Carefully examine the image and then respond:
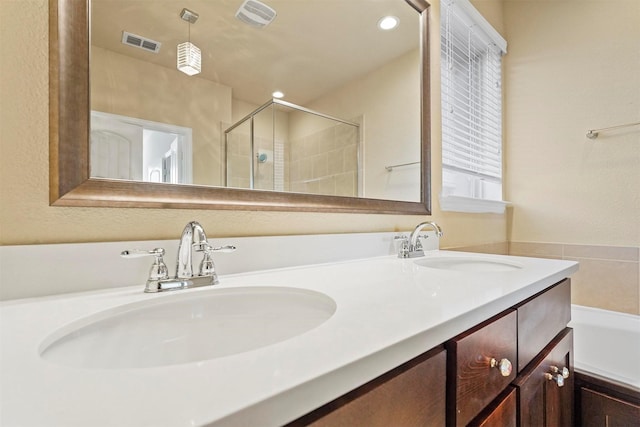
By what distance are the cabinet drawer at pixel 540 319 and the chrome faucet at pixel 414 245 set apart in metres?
0.41

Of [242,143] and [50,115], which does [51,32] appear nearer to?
[50,115]

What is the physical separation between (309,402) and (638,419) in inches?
54.8

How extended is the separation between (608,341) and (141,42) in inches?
89.2

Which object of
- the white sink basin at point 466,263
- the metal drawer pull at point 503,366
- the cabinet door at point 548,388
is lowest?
the cabinet door at point 548,388

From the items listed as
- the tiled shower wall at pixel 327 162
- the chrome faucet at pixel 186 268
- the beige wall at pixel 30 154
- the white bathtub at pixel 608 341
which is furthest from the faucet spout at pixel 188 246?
the white bathtub at pixel 608 341

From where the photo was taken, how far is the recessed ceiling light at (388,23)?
1.23 metres

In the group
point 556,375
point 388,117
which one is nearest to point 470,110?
point 388,117

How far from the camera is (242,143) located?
0.87 meters

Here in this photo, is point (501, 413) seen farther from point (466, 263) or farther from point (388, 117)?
point (388, 117)

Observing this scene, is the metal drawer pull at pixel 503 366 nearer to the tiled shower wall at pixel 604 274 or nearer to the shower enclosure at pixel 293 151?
the shower enclosure at pixel 293 151

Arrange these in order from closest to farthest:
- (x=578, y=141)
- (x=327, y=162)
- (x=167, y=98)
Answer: (x=167, y=98), (x=327, y=162), (x=578, y=141)

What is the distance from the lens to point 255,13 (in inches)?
34.9

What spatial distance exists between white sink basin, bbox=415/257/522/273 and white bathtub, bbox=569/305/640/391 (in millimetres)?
693

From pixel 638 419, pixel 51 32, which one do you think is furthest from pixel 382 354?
pixel 638 419
